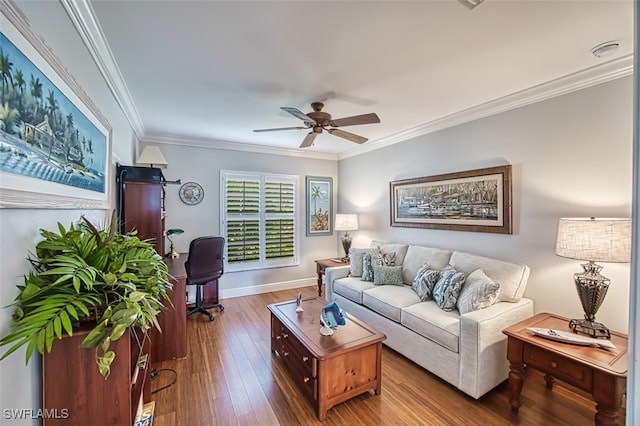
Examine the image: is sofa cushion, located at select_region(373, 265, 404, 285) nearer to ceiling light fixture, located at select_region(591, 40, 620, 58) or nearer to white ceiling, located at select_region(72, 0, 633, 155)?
white ceiling, located at select_region(72, 0, 633, 155)

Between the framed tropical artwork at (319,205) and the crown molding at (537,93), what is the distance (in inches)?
75.8

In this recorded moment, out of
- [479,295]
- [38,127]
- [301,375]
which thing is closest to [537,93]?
[479,295]

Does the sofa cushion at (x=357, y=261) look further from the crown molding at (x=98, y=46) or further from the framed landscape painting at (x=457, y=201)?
the crown molding at (x=98, y=46)

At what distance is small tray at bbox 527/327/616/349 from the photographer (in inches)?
68.7

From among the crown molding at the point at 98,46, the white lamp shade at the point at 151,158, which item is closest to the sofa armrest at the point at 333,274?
the white lamp shade at the point at 151,158

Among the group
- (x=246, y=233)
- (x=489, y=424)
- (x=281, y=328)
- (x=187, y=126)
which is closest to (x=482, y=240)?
(x=489, y=424)

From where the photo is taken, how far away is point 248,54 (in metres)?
1.94

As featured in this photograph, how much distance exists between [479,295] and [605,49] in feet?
6.59

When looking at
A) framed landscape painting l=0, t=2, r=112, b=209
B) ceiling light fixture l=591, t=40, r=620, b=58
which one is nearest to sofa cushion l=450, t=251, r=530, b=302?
ceiling light fixture l=591, t=40, r=620, b=58

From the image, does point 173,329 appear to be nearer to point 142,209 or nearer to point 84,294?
point 142,209

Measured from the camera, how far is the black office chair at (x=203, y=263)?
10.9 feet

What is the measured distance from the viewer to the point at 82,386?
997 millimetres

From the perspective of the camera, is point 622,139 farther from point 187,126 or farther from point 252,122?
point 187,126

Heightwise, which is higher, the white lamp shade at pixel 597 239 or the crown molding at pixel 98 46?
the crown molding at pixel 98 46
